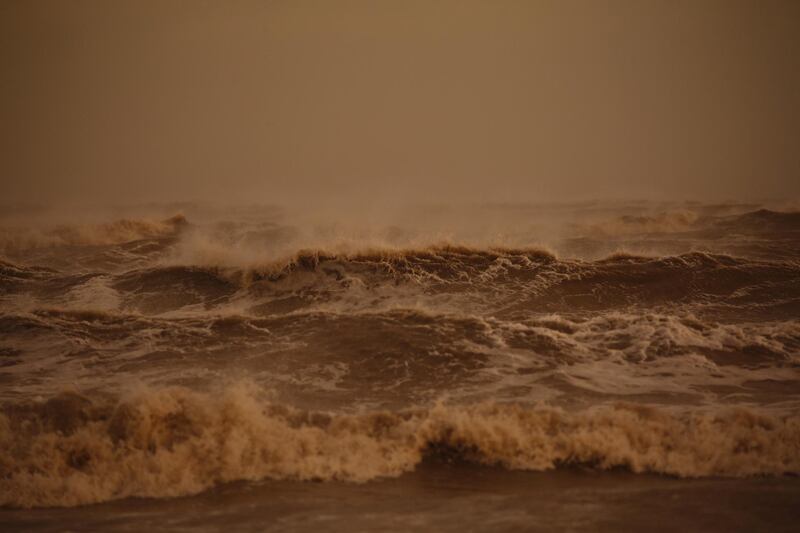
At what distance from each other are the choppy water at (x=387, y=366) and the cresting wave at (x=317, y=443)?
0.02m

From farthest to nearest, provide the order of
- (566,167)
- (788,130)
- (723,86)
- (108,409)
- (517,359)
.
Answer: (723,86)
(788,130)
(566,167)
(517,359)
(108,409)

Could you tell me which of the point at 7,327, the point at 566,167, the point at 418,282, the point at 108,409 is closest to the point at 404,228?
the point at 418,282

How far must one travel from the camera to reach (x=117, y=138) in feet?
268

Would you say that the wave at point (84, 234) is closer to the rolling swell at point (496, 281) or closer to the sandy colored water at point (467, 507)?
the rolling swell at point (496, 281)

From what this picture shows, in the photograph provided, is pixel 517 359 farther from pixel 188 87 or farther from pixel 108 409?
pixel 188 87

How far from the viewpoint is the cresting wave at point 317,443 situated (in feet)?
16.1

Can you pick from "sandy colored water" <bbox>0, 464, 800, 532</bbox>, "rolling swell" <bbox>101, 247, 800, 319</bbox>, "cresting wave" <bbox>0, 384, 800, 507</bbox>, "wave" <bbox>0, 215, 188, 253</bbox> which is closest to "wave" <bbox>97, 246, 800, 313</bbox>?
"rolling swell" <bbox>101, 247, 800, 319</bbox>

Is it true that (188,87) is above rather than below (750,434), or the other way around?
above

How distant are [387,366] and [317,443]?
2182 mm

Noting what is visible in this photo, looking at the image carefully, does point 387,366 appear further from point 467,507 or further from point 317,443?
point 467,507

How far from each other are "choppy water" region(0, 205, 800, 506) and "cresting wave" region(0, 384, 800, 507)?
0.06ft

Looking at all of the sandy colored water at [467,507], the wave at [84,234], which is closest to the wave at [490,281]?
the sandy colored water at [467,507]

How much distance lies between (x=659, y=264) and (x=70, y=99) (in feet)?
287

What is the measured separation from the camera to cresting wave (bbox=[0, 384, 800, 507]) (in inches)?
193
